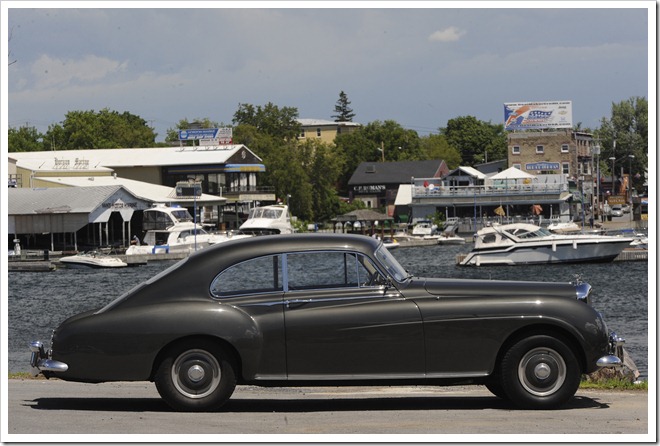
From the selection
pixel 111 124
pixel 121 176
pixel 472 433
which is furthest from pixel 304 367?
pixel 111 124

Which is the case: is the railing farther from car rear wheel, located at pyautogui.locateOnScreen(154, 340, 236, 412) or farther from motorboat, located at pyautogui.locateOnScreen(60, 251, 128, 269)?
car rear wheel, located at pyautogui.locateOnScreen(154, 340, 236, 412)

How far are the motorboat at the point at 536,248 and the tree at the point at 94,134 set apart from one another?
81.8 m

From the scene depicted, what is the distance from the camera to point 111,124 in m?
148

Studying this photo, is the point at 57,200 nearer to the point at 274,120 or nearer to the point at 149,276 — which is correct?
the point at 149,276

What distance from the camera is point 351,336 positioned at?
32.1 feet

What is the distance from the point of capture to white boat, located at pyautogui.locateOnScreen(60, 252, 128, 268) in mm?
68000

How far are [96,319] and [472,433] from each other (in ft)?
11.8

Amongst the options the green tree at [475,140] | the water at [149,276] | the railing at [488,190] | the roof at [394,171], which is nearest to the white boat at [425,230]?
the railing at [488,190]

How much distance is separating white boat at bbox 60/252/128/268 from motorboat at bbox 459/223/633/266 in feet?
72.2

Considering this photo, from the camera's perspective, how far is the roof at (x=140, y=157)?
110 metres

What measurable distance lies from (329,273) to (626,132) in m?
150

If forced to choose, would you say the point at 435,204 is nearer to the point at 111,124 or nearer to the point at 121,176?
the point at 121,176

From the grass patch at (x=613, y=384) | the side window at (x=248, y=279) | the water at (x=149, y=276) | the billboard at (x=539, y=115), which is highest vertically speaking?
the billboard at (x=539, y=115)

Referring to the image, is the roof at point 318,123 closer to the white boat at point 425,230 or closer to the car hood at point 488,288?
the white boat at point 425,230
